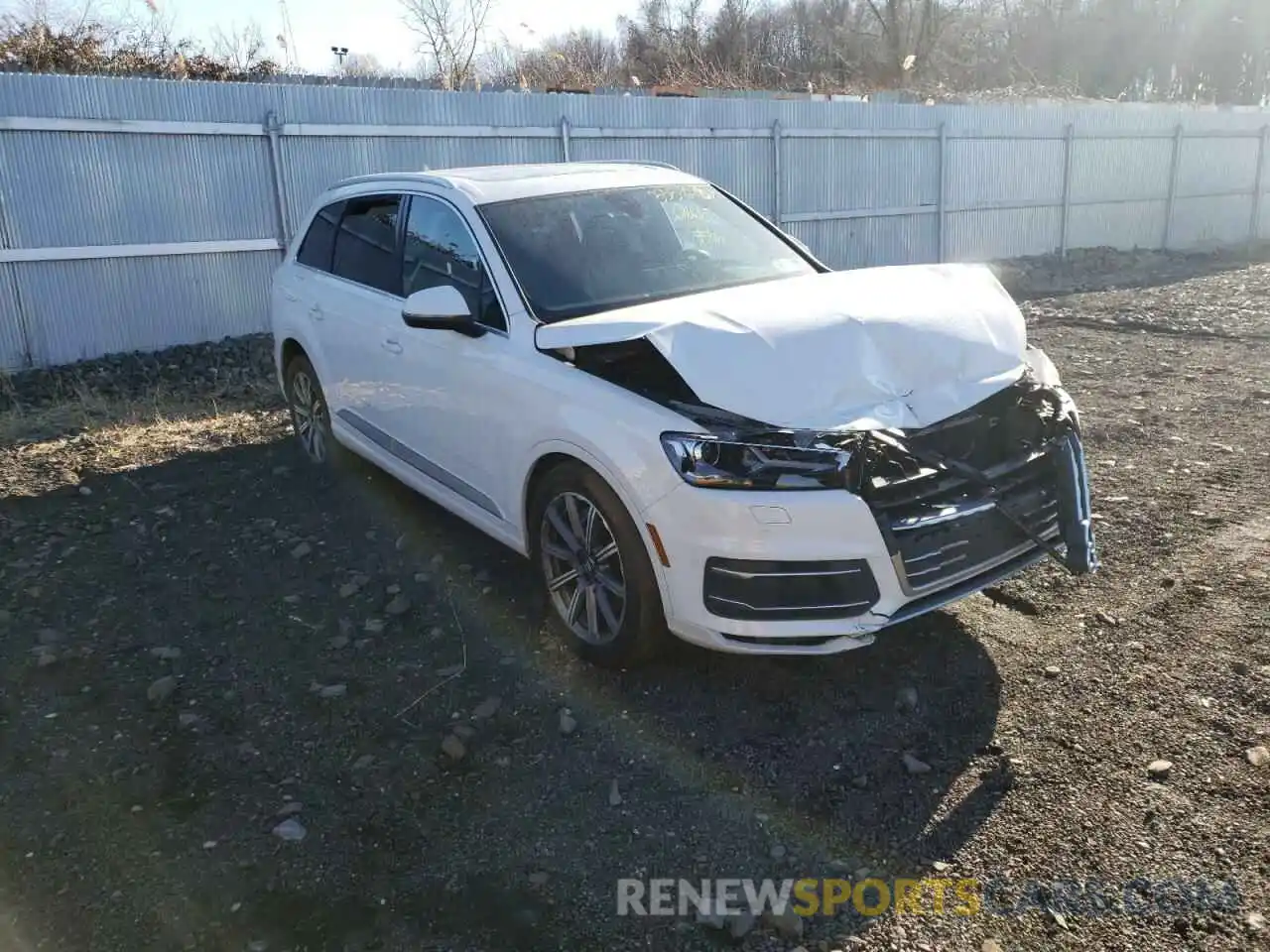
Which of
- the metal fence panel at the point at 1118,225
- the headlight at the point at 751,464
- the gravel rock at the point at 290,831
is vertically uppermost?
the headlight at the point at 751,464

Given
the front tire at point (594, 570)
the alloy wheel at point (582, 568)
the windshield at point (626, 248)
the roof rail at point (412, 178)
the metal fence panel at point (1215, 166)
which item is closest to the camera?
the front tire at point (594, 570)

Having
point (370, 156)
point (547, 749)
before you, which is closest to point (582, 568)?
point (547, 749)

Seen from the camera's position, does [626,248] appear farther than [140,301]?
No

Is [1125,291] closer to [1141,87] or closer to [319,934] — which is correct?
[319,934]

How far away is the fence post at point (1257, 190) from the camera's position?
22.0 meters

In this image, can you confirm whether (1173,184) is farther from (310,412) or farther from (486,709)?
(486,709)

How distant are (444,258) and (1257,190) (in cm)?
2287

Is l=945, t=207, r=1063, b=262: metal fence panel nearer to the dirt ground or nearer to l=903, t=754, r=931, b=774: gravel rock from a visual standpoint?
the dirt ground

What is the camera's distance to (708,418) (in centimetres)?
356

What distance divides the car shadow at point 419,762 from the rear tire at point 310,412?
154 centimetres

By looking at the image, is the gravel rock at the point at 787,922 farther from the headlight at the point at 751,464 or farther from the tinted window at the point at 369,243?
the tinted window at the point at 369,243

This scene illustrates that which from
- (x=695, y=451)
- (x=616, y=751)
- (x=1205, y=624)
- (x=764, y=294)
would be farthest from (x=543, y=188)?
(x=1205, y=624)

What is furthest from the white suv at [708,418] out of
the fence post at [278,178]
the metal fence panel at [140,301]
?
the fence post at [278,178]

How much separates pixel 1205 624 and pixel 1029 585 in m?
0.70
